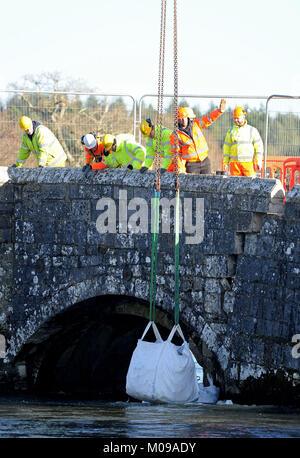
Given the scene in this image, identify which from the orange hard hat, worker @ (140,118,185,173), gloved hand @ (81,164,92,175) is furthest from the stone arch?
the orange hard hat

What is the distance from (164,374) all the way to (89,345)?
385 cm

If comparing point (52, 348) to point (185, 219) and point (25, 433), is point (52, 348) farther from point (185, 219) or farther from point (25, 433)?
point (25, 433)

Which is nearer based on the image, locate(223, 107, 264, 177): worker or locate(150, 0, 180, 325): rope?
locate(150, 0, 180, 325): rope

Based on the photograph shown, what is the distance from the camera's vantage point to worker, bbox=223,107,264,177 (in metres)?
14.2

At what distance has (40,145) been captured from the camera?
1486cm

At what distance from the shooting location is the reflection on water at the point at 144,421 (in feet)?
30.1

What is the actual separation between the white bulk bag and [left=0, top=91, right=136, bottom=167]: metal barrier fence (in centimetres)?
515

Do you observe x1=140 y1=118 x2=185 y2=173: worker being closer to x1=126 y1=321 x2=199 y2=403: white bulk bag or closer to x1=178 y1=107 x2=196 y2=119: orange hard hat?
x1=178 y1=107 x2=196 y2=119: orange hard hat

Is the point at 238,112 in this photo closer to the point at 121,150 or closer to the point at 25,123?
the point at 121,150

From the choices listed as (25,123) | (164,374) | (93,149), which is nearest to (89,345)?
(93,149)

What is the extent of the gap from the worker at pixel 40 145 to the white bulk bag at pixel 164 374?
149 inches

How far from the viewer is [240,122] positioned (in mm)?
14398

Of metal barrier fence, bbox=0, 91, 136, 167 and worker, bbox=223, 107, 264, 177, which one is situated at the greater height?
metal barrier fence, bbox=0, 91, 136, 167

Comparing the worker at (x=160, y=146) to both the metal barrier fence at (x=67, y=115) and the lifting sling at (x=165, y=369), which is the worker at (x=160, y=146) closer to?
the lifting sling at (x=165, y=369)
